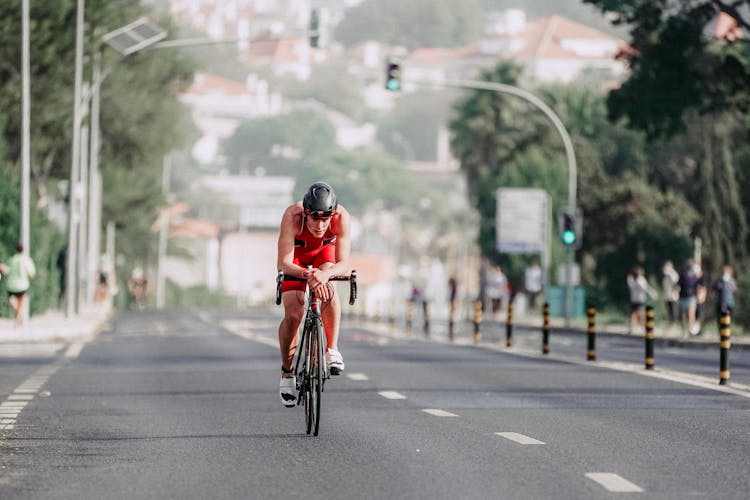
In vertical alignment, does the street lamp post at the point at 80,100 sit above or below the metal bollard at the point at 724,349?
above

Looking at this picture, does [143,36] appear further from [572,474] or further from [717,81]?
[572,474]

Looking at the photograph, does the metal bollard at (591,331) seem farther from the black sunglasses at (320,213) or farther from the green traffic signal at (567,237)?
the green traffic signal at (567,237)

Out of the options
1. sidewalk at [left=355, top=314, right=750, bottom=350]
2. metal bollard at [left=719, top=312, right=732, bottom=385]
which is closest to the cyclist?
metal bollard at [left=719, top=312, right=732, bottom=385]

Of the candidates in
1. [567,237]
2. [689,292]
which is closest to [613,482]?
[689,292]

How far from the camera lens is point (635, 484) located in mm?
11836

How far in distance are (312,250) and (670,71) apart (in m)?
33.7

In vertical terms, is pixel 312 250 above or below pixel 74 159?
below

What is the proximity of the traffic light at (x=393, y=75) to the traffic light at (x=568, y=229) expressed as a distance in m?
6.71

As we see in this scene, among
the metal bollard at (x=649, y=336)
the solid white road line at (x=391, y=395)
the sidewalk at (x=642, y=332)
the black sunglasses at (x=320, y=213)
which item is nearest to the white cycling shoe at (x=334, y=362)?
the black sunglasses at (x=320, y=213)

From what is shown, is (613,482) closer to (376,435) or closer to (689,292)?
(376,435)

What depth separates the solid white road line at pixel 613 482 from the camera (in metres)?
11.5

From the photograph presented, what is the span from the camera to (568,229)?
50781mm

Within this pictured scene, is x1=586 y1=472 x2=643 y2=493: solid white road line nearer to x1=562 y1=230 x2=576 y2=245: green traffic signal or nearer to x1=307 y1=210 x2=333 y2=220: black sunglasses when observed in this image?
x1=307 y1=210 x2=333 y2=220: black sunglasses

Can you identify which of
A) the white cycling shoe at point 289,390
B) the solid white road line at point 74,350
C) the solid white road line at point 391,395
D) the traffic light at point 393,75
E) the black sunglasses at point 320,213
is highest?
the traffic light at point 393,75
